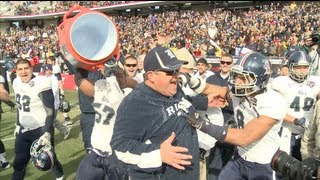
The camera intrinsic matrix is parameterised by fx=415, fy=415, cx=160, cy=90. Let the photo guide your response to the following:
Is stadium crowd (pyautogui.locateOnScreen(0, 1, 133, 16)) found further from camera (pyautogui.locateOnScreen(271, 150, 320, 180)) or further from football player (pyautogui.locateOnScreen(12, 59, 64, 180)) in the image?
camera (pyautogui.locateOnScreen(271, 150, 320, 180))

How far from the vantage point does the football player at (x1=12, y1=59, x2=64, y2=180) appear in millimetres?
5598

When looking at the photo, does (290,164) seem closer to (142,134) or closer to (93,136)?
(142,134)

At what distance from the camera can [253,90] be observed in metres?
3.96

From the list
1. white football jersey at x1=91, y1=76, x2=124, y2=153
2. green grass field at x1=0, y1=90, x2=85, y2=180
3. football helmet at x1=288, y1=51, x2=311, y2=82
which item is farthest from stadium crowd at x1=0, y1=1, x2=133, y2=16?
white football jersey at x1=91, y1=76, x2=124, y2=153

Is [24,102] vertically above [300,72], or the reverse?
[300,72]

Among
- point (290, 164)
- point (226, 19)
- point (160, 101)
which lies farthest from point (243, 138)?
point (226, 19)

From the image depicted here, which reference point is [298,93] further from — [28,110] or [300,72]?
[28,110]

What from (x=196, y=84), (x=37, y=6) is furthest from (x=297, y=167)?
(x=37, y=6)

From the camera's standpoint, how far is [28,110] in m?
5.94

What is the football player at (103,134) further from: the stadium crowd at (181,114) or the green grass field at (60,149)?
the green grass field at (60,149)

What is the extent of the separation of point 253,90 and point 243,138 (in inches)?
26.9

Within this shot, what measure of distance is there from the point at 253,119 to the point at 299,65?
2.52 meters

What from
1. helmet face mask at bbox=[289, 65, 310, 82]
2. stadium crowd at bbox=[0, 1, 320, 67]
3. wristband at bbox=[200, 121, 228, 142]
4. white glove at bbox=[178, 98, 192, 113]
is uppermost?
white glove at bbox=[178, 98, 192, 113]

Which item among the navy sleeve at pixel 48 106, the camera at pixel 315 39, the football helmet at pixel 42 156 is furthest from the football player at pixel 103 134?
the camera at pixel 315 39
